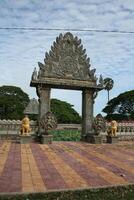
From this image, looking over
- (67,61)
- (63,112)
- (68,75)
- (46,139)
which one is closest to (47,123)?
(46,139)

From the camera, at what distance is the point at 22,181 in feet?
26.9

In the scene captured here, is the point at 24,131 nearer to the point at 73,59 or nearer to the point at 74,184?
the point at 73,59

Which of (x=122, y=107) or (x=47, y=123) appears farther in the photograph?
(x=122, y=107)

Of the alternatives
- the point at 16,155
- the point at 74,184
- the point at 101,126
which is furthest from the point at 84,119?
the point at 74,184

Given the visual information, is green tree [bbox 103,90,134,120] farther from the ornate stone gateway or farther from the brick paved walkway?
the brick paved walkway

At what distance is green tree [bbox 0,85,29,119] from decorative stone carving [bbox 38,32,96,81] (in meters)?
30.4

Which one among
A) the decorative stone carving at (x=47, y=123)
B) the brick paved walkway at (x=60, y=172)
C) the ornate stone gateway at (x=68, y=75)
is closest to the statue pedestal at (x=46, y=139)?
the decorative stone carving at (x=47, y=123)

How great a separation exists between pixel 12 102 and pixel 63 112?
10.7 meters

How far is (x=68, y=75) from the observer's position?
68.4 ft

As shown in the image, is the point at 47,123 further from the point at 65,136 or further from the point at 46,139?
the point at 65,136

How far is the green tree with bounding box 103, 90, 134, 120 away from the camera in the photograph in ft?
179

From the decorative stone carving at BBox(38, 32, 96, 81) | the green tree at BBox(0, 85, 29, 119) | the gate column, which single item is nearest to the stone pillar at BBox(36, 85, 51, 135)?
the decorative stone carving at BBox(38, 32, 96, 81)

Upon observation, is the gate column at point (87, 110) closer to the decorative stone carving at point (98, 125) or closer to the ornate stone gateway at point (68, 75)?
the ornate stone gateway at point (68, 75)

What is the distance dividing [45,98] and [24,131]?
2.90 m
